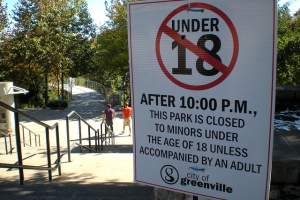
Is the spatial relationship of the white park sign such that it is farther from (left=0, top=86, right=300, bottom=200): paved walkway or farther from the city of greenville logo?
(left=0, top=86, right=300, bottom=200): paved walkway

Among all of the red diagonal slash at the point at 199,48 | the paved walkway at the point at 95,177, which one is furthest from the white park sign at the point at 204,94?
the paved walkway at the point at 95,177

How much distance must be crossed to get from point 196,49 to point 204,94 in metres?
0.24

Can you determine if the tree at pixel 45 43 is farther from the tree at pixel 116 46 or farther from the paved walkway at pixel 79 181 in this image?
the paved walkway at pixel 79 181

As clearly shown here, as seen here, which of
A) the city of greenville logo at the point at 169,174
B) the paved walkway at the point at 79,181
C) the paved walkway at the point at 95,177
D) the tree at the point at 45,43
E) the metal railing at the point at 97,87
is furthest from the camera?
the metal railing at the point at 97,87

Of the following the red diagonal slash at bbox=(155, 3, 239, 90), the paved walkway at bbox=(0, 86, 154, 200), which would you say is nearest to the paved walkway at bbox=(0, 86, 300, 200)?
the paved walkway at bbox=(0, 86, 154, 200)

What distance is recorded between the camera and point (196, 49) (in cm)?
181

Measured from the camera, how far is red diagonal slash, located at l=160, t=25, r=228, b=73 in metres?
1.76

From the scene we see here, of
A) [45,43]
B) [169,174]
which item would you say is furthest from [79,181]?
[45,43]

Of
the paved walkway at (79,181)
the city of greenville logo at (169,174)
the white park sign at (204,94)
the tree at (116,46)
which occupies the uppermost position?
the tree at (116,46)

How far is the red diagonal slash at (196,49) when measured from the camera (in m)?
1.76

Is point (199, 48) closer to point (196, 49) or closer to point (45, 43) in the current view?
point (196, 49)

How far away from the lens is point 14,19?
24.7 m

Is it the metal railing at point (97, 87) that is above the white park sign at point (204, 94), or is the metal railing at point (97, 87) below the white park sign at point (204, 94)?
below

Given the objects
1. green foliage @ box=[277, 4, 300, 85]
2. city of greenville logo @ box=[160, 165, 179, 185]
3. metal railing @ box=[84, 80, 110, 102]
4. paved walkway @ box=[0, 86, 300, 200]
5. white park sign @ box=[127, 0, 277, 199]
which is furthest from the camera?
metal railing @ box=[84, 80, 110, 102]
